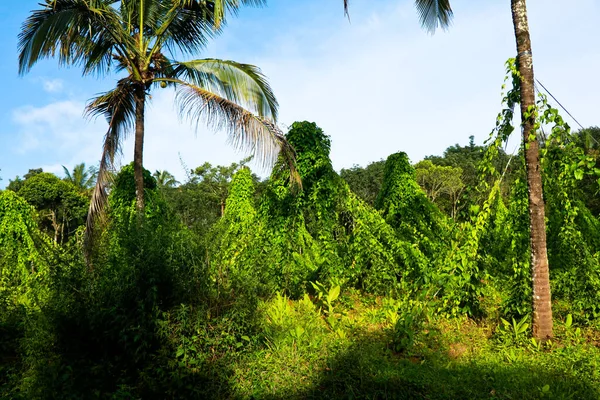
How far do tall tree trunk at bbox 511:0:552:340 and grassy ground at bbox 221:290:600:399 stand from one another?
1.07 ft

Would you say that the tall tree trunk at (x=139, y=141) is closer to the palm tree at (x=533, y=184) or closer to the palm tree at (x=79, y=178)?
the palm tree at (x=533, y=184)

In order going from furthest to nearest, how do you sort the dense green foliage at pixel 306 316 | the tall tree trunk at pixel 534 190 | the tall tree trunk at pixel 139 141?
1. the tall tree trunk at pixel 139 141
2. the tall tree trunk at pixel 534 190
3. the dense green foliage at pixel 306 316

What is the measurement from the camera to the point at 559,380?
13.3 feet

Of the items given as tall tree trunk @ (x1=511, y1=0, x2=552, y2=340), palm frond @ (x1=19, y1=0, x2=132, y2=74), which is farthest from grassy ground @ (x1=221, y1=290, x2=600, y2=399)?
palm frond @ (x1=19, y1=0, x2=132, y2=74)

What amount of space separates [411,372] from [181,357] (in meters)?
2.26

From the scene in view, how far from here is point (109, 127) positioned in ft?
22.6

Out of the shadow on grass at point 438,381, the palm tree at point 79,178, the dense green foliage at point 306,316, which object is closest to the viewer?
the shadow on grass at point 438,381

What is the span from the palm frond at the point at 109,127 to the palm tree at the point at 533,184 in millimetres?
5606

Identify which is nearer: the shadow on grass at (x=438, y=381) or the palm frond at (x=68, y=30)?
the shadow on grass at (x=438, y=381)

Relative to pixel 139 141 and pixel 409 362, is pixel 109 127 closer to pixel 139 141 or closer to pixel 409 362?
pixel 139 141

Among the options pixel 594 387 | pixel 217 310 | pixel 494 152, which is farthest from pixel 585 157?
pixel 217 310

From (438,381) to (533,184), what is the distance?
8.02 ft

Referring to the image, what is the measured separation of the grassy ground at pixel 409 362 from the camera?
12.9 feet

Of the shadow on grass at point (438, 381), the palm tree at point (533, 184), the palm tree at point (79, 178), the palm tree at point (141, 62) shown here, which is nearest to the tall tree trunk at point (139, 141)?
the palm tree at point (141, 62)
